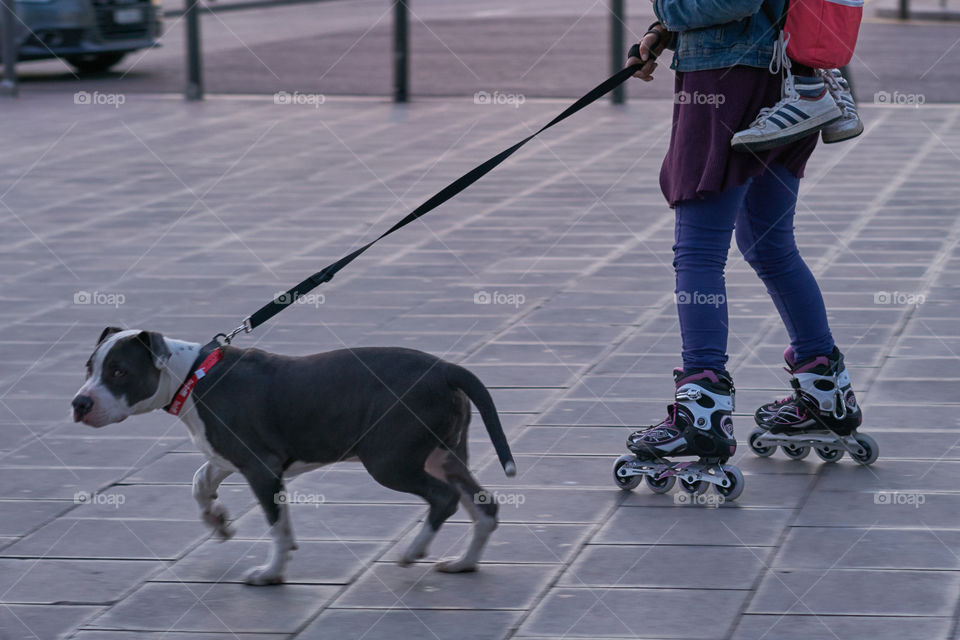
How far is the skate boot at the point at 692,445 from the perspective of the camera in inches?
176

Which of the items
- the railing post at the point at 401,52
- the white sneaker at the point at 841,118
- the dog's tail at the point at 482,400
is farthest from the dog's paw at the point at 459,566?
the railing post at the point at 401,52

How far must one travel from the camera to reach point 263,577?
3.87 m

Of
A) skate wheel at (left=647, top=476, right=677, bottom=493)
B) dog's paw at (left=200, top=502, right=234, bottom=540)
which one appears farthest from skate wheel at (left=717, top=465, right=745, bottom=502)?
dog's paw at (left=200, top=502, right=234, bottom=540)

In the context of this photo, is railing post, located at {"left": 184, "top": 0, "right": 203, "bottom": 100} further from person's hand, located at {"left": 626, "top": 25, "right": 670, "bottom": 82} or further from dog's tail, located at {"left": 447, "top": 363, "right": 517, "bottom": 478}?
dog's tail, located at {"left": 447, "top": 363, "right": 517, "bottom": 478}

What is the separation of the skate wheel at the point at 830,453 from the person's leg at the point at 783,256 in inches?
11.6

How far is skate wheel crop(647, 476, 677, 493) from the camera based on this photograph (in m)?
4.54

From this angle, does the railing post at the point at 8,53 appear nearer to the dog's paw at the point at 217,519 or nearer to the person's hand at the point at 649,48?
the person's hand at the point at 649,48

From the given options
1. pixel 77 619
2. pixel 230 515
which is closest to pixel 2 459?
pixel 230 515

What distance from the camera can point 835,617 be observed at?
3.57 m

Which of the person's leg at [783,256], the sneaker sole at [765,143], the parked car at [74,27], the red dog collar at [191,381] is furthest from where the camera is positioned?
the parked car at [74,27]

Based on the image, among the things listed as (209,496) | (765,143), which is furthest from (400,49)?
(209,496)

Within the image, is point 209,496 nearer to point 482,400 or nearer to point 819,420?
point 482,400

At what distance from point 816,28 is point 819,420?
122cm

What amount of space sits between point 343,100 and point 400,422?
11.4 metres
